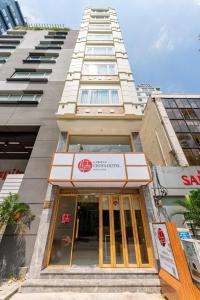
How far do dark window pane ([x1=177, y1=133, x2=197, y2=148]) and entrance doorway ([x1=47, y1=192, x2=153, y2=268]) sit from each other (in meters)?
6.96

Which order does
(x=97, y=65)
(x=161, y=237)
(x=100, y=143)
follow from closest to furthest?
1. (x=161, y=237)
2. (x=100, y=143)
3. (x=97, y=65)

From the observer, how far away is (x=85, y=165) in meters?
7.42

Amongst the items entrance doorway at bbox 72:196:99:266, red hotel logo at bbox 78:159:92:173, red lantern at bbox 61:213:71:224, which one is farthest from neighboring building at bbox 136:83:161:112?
red lantern at bbox 61:213:71:224

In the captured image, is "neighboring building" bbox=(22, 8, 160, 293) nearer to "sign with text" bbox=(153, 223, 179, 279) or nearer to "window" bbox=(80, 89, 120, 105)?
"window" bbox=(80, 89, 120, 105)

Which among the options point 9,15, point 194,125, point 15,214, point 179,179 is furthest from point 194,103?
point 9,15

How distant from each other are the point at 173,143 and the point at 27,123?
11428mm

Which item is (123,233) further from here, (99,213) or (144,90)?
(144,90)

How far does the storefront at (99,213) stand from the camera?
257 inches

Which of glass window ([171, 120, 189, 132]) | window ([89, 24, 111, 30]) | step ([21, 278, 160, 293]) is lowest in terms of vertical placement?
step ([21, 278, 160, 293])

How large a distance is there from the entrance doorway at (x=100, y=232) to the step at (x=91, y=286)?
3.35ft

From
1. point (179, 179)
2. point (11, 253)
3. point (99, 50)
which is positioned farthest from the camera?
point (99, 50)

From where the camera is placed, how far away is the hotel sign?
6984mm

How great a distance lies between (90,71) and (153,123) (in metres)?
8.12

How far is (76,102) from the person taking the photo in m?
10.5
